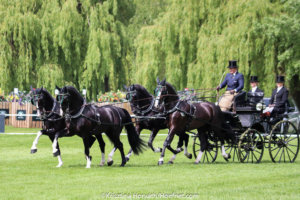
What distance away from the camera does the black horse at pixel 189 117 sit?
1328cm

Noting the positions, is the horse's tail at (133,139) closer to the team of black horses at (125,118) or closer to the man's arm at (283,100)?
the team of black horses at (125,118)

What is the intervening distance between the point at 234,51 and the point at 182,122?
13776 millimetres

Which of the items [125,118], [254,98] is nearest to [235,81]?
[254,98]

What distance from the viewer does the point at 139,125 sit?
14.8 m

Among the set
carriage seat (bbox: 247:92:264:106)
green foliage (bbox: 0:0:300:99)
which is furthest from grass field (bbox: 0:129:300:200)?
green foliage (bbox: 0:0:300:99)

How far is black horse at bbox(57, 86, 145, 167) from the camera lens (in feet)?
41.9

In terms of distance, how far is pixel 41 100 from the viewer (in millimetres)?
13070

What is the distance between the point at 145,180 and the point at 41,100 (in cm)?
373

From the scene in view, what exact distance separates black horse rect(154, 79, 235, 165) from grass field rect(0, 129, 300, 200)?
0.88 meters

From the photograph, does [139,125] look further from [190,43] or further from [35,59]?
[35,59]

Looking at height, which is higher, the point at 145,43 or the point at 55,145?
the point at 145,43

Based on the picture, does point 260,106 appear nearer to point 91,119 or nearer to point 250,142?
point 250,142

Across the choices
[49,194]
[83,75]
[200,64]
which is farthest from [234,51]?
[49,194]

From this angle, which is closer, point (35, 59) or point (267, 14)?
point (267, 14)
